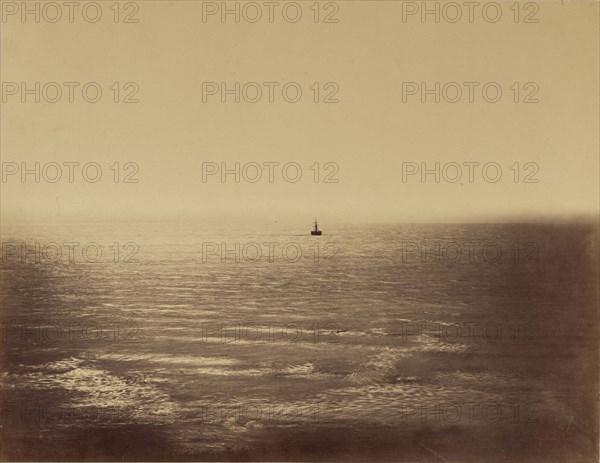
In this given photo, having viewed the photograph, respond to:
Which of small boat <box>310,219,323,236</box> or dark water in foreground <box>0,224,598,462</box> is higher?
small boat <box>310,219,323,236</box>

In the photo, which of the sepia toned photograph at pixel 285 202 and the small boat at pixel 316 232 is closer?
the sepia toned photograph at pixel 285 202

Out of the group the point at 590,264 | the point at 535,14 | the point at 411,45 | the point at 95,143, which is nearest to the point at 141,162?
A: the point at 95,143

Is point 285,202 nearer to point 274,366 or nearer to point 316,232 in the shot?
point 316,232

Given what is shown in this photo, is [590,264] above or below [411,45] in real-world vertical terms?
below

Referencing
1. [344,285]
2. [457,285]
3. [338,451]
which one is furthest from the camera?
[344,285]

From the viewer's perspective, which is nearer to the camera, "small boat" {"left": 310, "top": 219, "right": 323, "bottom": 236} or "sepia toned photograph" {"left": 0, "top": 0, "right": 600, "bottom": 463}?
"sepia toned photograph" {"left": 0, "top": 0, "right": 600, "bottom": 463}

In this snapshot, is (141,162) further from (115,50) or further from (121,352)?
(121,352)
